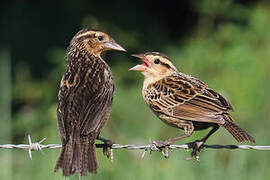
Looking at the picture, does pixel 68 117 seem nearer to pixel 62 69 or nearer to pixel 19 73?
pixel 62 69

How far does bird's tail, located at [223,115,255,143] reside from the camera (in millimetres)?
6332

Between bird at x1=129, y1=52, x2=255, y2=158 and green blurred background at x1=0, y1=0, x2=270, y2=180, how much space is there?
42.9 inches

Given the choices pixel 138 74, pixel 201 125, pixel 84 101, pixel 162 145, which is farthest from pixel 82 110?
pixel 138 74

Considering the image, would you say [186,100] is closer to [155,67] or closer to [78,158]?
[155,67]

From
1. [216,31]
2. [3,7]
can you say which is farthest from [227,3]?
[3,7]

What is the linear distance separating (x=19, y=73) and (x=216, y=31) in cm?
411

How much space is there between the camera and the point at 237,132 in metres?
6.41

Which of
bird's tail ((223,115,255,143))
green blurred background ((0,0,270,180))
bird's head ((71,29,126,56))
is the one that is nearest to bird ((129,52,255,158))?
bird's tail ((223,115,255,143))

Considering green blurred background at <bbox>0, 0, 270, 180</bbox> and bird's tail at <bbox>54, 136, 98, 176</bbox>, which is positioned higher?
green blurred background at <bbox>0, 0, 270, 180</bbox>

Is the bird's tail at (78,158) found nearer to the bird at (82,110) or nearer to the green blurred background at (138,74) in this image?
the bird at (82,110)

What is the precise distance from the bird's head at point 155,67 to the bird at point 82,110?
375 mm

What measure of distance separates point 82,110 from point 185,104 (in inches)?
40.9

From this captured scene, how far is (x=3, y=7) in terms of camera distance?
1499 centimetres

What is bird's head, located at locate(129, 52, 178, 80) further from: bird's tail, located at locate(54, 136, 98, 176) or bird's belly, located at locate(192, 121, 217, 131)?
bird's tail, located at locate(54, 136, 98, 176)
